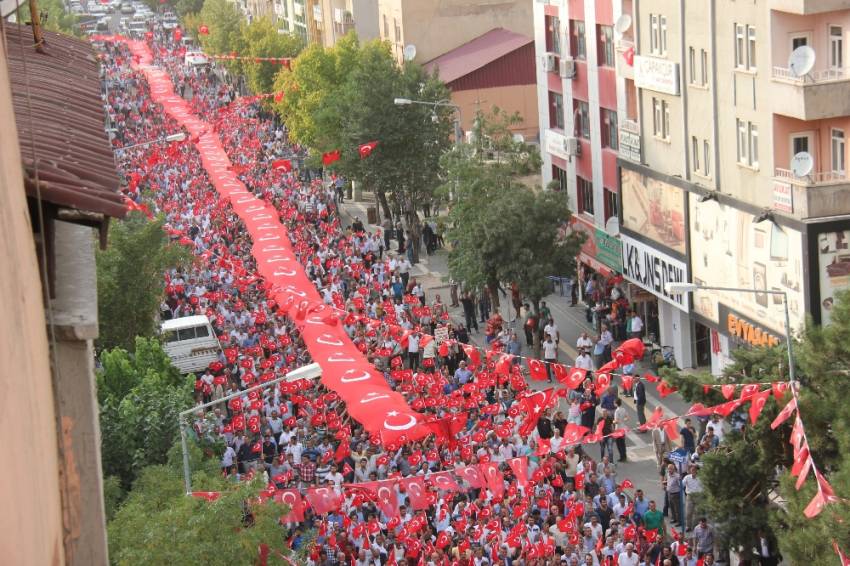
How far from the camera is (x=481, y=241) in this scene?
3916 centimetres

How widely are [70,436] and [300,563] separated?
460 inches

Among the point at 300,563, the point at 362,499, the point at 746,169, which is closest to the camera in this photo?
the point at 300,563

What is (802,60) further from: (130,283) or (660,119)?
(130,283)

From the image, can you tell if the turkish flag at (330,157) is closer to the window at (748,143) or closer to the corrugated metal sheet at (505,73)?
the corrugated metal sheet at (505,73)

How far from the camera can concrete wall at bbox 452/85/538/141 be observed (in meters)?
61.3

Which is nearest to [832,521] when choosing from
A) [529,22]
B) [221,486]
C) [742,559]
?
[742,559]

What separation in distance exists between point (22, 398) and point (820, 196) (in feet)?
81.4

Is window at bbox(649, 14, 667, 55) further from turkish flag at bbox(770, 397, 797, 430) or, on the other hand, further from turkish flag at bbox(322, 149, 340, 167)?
turkish flag at bbox(322, 149, 340, 167)

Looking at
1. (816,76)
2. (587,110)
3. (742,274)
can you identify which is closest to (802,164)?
(816,76)

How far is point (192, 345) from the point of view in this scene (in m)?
36.3

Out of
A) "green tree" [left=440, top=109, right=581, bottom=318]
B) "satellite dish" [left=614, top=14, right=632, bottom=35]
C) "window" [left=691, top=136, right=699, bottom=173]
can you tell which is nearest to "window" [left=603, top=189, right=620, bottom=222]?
"green tree" [left=440, top=109, right=581, bottom=318]

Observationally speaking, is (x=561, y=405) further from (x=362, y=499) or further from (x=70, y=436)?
(x=70, y=436)

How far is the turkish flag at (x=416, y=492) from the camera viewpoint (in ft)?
74.6

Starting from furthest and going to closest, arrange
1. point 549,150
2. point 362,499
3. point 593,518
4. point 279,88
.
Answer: point 279,88 < point 549,150 < point 362,499 < point 593,518
